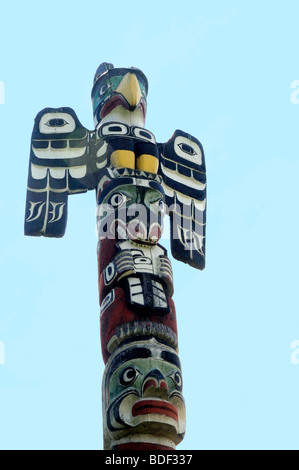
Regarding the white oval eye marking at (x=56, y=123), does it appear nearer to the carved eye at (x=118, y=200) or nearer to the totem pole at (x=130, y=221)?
the totem pole at (x=130, y=221)

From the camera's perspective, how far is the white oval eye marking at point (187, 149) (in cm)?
888

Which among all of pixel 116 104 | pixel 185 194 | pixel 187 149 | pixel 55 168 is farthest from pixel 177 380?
pixel 116 104

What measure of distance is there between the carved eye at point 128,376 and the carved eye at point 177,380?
317mm

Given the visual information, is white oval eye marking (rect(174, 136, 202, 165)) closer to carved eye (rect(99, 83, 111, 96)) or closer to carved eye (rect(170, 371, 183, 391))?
carved eye (rect(99, 83, 111, 96))

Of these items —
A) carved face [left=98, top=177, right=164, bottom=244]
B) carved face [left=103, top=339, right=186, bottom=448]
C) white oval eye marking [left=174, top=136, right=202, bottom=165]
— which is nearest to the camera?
carved face [left=103, top=339, right=186, bottom=448]

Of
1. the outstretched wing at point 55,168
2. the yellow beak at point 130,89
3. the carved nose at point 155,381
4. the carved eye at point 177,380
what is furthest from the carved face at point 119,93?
the carved nose at point 155,381

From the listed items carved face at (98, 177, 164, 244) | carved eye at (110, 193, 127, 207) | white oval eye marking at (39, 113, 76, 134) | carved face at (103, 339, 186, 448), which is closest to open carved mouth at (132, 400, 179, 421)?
carved face at (103, 339, 186, 448)

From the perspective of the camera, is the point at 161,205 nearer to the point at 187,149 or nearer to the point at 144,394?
the point at 187,149

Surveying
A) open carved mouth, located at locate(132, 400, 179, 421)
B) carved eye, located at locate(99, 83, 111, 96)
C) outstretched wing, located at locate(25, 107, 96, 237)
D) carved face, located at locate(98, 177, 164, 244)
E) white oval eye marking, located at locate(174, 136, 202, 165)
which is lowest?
open carved mouth, located at locate(132, 400, 179, 421)

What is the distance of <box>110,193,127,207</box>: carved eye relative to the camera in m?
7.59

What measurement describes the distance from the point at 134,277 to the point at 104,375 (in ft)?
3.10

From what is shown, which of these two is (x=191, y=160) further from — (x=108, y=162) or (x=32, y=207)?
(x=32, y=207)

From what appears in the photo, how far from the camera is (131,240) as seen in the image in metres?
7.26
